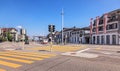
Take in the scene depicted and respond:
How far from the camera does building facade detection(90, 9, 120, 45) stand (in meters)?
58.9

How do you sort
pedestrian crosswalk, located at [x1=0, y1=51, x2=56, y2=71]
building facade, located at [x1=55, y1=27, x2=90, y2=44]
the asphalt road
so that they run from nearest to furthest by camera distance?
1. the asphalt road
2. pedestrian crosswalk, located at [x1=0, y1=51, x2=56, y2=71]
3. building facade, located at [x1=55, y1=27, x2=90, y2=44]

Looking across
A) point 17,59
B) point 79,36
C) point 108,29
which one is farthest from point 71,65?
point 79,36

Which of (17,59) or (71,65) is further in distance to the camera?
(17,59)

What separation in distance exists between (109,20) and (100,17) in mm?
7126

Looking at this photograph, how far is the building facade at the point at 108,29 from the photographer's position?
2320 inches

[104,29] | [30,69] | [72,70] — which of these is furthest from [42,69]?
[104,29]

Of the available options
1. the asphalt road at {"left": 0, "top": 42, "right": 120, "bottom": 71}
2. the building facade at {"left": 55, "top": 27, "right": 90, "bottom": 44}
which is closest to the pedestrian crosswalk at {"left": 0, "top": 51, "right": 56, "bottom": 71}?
the asphalt road at {"left": 0, "top": 42, "right": 120, "bottom": 71}

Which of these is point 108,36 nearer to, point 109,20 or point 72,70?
point 109,20

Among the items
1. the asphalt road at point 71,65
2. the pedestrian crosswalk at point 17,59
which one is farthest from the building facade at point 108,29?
the asphalt road at point 71,65

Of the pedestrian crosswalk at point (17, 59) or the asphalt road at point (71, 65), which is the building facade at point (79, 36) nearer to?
the pedestrian crosswalk at point (17, 59)

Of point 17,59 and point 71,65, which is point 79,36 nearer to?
point 17,59

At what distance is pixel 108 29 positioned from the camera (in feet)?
209

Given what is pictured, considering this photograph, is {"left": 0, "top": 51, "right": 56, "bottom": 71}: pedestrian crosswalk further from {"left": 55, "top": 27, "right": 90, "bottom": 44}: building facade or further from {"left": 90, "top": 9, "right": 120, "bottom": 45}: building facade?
{"left": 55, "top": 27, "right": 90, "bottom": 44}: building facade

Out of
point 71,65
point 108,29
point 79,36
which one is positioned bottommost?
point 71,65
